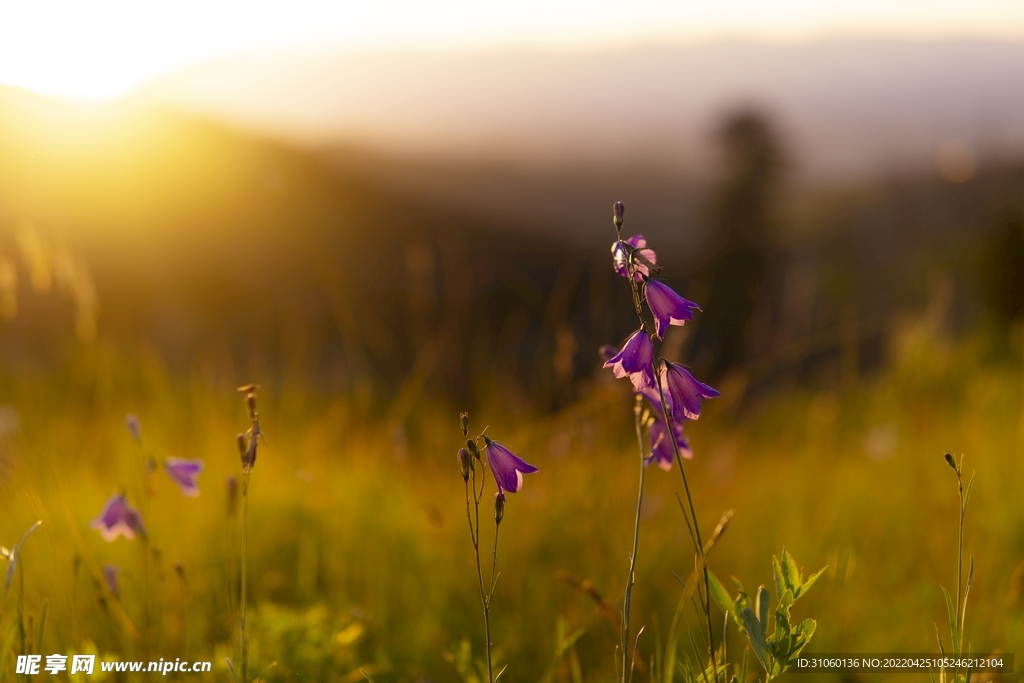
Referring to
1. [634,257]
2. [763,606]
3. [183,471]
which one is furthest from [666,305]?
[183,471]

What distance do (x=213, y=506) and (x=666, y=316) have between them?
2345 mm

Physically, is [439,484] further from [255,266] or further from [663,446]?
[255,266]

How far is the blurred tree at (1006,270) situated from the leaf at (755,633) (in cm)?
1007

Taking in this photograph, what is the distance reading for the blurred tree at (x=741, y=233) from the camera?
11.6 m

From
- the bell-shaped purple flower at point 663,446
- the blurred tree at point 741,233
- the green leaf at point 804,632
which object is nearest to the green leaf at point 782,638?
the green leaf at point 804,632

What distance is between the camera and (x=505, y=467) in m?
1.03

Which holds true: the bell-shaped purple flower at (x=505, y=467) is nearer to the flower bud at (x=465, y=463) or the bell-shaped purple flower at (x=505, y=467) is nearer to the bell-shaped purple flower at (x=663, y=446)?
the flower bud at (x=465, y=463)

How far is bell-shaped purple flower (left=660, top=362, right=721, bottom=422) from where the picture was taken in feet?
3.44

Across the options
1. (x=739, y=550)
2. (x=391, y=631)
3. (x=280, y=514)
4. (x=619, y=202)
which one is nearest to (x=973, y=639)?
(x=739, y=550)

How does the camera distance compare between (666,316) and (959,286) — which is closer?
(666,316)

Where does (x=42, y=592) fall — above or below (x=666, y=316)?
below

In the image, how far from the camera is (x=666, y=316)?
3.31 ft

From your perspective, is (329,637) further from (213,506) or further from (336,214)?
(336,214)

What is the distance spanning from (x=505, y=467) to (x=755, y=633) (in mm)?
408
